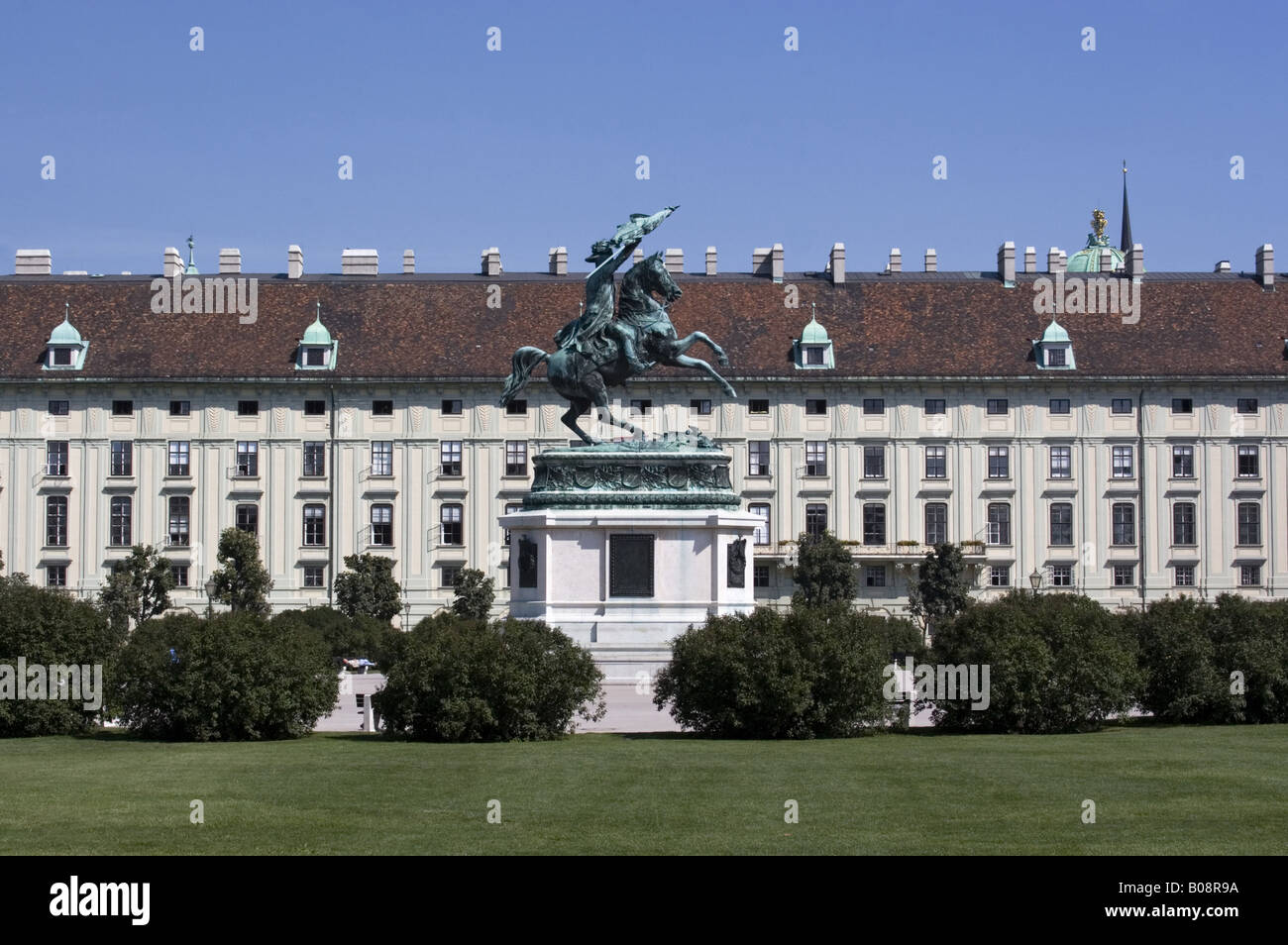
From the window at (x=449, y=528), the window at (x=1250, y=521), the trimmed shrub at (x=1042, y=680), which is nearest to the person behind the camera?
the trimmed shrub at (x=1042, y=680)

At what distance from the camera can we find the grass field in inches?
757

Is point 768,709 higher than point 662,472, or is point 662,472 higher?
point 662,472

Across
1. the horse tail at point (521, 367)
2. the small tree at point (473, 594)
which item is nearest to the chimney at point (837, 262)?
the small tree at point (473, 594)

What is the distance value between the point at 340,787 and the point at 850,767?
615cm

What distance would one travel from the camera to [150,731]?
32.2 m

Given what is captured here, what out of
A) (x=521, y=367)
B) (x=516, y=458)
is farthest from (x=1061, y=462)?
(x=521, y=367)

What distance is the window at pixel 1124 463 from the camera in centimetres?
8944

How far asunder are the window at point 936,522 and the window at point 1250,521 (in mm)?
12130

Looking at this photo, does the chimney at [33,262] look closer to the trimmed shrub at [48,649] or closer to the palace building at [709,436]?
the palace building at [709,436]

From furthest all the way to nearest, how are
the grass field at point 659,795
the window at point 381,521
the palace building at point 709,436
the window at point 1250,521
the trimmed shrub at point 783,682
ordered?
the window at point 1250,521, the window at point 381,521, the palace building at point 709,436, the trimmed shrub at point 783,682, the grass field at point 659,795

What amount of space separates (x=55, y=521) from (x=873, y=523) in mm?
33221

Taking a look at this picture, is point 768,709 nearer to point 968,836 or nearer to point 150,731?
point 150,731

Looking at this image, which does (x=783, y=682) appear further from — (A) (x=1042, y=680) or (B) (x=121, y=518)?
(B) (x=121, y=518)
